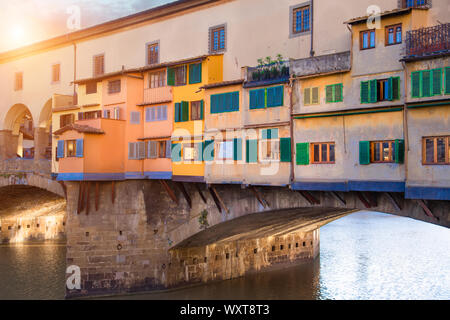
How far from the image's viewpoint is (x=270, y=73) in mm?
21859

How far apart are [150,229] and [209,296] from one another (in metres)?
5.08

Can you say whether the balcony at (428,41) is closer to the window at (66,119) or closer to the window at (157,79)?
the window at (157,79)

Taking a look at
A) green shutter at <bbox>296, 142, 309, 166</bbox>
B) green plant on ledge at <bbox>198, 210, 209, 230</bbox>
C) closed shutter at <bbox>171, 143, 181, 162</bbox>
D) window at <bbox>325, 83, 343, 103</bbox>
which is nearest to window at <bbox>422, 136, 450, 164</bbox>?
window at <bbox>325, 83, 343, 103</bbox>

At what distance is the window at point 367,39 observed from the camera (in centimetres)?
1841

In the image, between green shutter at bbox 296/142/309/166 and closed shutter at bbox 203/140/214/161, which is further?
closed shutter at bbox 203/140/214/161

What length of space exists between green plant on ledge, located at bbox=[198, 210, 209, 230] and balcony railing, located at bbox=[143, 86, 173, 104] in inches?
259

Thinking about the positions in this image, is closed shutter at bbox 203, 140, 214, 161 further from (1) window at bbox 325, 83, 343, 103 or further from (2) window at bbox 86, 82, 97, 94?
(2) window at bbox 86, 82, 97, 94

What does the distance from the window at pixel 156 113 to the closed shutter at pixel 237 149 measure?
5.67 meters

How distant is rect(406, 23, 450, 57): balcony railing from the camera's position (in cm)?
1678

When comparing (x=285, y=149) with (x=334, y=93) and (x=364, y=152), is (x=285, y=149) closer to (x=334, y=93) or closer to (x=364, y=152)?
(x=334, y=93)

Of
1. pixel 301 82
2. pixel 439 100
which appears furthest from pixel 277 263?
pixel 439 100

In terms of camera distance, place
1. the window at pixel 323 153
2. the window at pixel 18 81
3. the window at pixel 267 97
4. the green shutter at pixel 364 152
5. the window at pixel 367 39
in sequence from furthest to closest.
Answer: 1. the window at pixel 18 81
2. the window at pixel 267 97
3. the window at pixel 323 153
4. the window at pixel 367 39
5. the green shutter at pixel 364 152

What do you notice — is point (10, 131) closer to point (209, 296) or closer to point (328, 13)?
point (209, 296)

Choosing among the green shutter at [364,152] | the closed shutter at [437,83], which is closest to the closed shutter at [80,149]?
the green shutter at [364,152]
